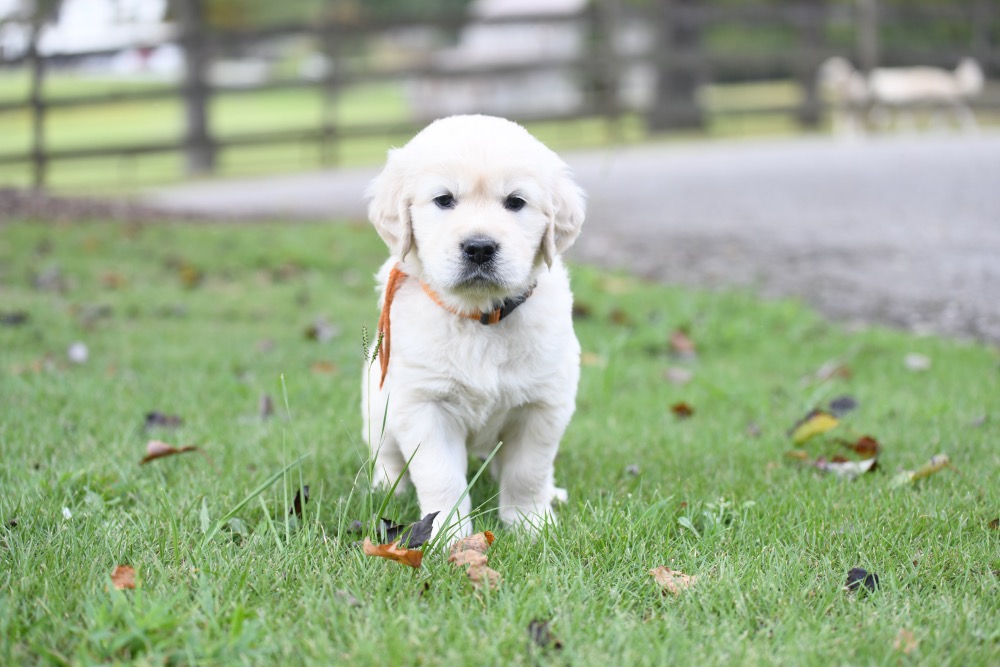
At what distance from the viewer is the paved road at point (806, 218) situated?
18.2 ft

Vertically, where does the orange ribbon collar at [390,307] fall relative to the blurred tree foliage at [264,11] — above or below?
below

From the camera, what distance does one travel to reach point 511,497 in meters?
2.73

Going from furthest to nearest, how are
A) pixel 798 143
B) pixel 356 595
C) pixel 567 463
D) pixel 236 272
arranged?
pixel 798 143 → pixel 236 272 → pixel 567 463 → pixel 356 595

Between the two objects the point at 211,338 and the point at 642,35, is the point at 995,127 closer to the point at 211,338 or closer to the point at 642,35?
the point at 642,35

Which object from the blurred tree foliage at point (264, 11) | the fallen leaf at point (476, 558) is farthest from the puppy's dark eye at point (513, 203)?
the blurred tree foliage at point (264, 11)

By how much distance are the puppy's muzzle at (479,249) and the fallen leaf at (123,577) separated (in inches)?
42.9

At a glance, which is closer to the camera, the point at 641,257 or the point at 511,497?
the point at 511,497

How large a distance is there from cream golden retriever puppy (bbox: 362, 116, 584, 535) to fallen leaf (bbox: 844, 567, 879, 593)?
728 mm

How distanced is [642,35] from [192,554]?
3245 cm

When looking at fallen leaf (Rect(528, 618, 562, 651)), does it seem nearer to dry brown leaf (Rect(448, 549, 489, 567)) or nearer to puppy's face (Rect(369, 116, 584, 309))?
dry brown leaf (Rect(448, 549, 489, 567))

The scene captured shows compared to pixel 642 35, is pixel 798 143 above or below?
below

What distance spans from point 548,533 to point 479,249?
74cm

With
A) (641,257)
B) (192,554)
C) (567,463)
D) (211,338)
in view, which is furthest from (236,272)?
(192,554)

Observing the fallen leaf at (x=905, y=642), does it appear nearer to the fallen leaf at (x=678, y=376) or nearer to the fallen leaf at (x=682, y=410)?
the fallen leaf at (x=682, y=410)
